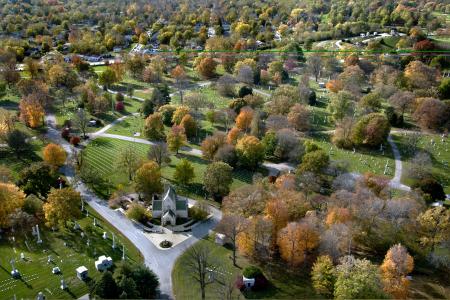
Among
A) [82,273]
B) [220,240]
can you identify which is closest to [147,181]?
[220,240]

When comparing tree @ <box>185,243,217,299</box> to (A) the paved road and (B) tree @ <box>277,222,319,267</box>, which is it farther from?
(B) tree @ <box>277,222,319,267</box>

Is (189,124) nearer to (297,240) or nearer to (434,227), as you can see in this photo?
(297,240)

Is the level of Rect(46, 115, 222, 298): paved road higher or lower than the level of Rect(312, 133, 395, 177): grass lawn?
lower

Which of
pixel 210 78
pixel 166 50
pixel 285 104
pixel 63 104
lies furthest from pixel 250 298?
pixel 166 50

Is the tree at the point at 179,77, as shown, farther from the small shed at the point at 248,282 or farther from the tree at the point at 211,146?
the small shed at the point at 248,282

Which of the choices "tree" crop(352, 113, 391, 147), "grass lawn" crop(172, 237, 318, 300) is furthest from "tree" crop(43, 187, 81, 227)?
"tree" crop(352, 113, 391, 147)

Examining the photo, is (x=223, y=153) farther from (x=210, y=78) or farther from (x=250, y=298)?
(x=210, y=78)

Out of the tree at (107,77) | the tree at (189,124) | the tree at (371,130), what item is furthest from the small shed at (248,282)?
the tree at (107,77)

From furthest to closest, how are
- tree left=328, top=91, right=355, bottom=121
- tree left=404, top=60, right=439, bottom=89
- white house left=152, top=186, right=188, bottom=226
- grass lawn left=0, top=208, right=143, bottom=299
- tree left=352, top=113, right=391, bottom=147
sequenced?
tree left=404, top=60, right=439, bottom=89 → tree left=328, top=91, right=355, bottom=121 → tree left=352, top=113, right=391, bottom=147 → white house left=152, top=186, right=188, bottom=226 → grass lawn left=0, top=208, right=143, bottom=299
